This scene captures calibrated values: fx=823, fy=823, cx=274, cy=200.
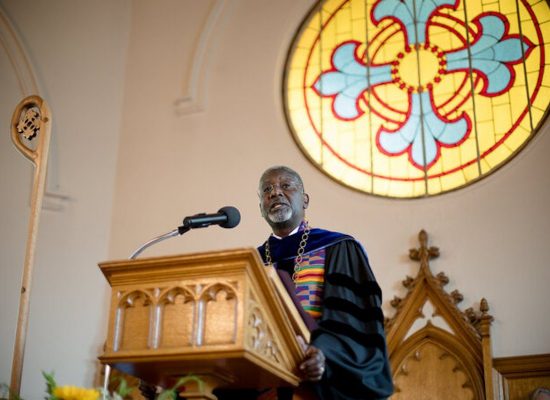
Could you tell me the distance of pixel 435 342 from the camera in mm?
6859

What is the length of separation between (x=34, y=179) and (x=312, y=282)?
134cm

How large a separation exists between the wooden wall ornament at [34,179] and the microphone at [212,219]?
2.21ft

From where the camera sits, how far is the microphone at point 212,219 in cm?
332

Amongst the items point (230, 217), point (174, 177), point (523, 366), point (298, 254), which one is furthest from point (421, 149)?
point (230, 217)

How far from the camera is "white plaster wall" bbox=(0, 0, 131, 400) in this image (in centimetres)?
794

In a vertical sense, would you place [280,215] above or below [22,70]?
below

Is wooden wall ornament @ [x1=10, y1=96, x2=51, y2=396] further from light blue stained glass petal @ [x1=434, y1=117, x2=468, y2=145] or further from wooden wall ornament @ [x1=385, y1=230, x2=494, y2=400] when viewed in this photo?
light blue stained glass petal @ [x1=434, y1=117, x2=468, y2=145]

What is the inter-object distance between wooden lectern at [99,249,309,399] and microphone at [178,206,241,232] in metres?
0.56

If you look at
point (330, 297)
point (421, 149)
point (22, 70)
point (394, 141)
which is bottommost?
point (330, 297)

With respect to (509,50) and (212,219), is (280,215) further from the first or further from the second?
(509,50)

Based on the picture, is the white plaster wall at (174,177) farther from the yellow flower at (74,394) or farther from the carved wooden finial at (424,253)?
the yellow flower at (74,394)

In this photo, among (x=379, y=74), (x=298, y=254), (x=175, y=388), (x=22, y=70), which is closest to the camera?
(x=175, y=388)

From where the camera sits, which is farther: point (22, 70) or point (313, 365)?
point (22, 70)

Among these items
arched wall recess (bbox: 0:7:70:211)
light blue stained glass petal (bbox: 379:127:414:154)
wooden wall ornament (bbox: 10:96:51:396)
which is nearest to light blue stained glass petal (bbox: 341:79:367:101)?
light blue stained glass petal (bbox: 379:127:414:154)
